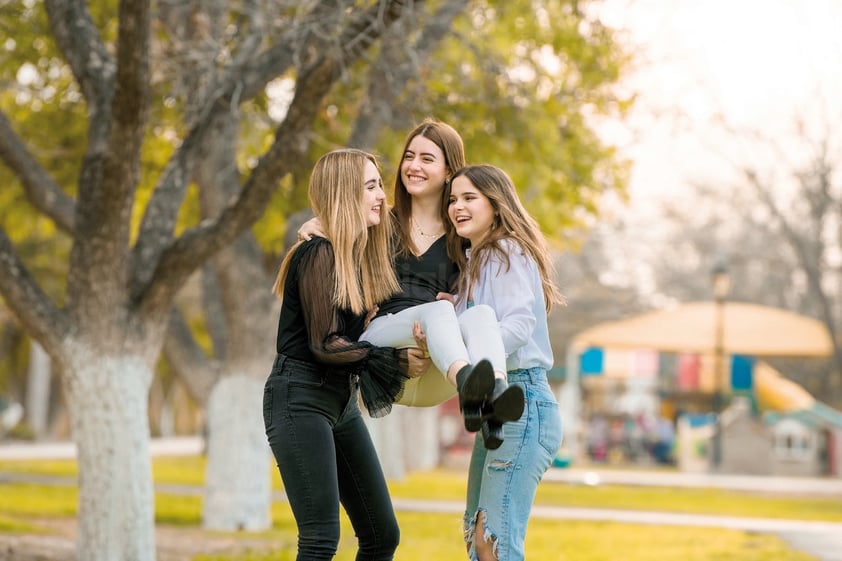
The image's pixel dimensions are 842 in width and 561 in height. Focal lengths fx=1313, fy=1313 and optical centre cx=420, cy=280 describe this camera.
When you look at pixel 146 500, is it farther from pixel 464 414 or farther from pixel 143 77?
pixel 464 414

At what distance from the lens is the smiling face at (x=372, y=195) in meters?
5.22

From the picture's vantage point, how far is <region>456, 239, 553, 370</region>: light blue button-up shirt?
502 centimetres

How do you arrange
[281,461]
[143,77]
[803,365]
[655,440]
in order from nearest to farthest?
[281,461] → [143,77] → [655,440] → [803,365]

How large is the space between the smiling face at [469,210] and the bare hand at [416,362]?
1.71 ft

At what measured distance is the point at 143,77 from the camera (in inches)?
344

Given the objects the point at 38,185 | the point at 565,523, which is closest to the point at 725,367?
the point at 565,523

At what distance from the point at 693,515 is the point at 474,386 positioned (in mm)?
13253

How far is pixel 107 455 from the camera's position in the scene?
9.66m

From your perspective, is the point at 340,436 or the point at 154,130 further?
the point at 154,130

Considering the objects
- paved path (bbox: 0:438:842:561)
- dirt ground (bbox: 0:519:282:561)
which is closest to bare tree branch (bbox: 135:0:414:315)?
dirt ground (bbox: 0:519:282:561)

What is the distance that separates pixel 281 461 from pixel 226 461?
912 centimetres

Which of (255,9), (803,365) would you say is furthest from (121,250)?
(803,365)

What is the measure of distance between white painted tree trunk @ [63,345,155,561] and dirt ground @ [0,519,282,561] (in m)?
1.18

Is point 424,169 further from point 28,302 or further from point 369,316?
point 28,302
